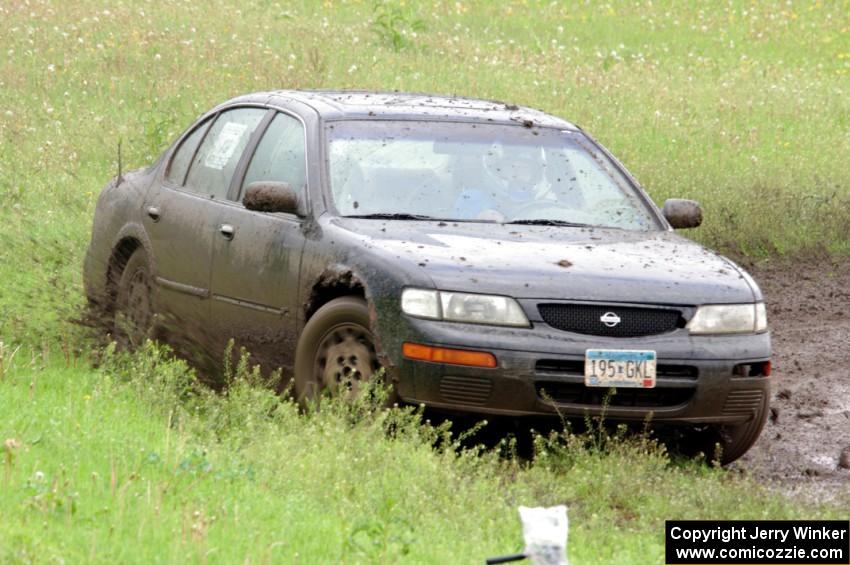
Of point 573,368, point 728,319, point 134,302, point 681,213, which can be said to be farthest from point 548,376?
point 134,302

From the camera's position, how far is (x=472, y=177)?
8625 millimetres

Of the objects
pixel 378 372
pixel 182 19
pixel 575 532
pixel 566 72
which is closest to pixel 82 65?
pixel 182 19

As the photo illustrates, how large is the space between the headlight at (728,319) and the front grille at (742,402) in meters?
0.27

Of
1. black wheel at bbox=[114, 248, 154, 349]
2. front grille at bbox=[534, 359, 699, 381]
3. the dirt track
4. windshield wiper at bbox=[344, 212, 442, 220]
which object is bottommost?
the dirt track

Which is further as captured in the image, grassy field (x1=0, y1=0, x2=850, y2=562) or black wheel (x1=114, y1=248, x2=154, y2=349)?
black wheel (x1=114, y1=248, x2=154, y2=349)

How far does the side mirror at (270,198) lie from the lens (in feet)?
26.9

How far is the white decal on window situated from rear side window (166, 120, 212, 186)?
0.19 metres

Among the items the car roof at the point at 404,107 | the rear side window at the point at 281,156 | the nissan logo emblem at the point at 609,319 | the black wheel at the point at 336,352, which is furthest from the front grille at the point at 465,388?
the car roof at the point at 404,107

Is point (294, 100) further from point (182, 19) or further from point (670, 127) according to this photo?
point (182, 19)

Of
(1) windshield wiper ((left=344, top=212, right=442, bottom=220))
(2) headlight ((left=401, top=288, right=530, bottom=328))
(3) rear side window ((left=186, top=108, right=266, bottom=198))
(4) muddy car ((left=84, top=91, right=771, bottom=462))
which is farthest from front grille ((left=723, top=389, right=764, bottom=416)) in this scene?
(3) rear side window ((left=186, top=108, right=266, bottom=198))

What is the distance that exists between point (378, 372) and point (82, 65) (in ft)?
49.8

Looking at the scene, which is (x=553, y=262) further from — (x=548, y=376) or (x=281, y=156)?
(x=281, y=156)

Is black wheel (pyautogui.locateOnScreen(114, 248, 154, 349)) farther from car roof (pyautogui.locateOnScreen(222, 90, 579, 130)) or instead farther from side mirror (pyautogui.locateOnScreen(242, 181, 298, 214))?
side mirror (pyautogui.locateOnScreen(242, 181, 298, 214))

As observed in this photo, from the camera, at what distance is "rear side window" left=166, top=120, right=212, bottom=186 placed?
31.8ft
